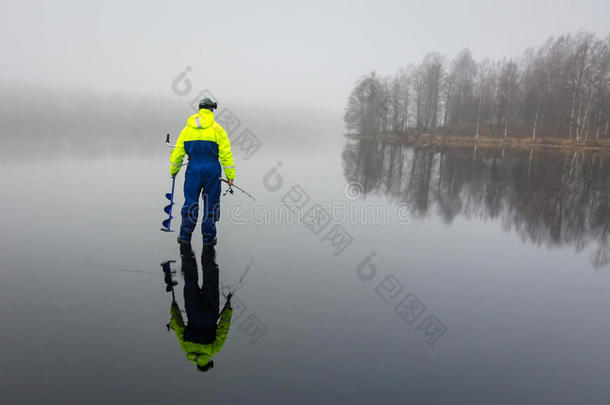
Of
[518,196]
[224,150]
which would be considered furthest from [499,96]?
[224,150]

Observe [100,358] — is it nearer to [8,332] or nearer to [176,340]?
[176,340]

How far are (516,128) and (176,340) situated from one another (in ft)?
193

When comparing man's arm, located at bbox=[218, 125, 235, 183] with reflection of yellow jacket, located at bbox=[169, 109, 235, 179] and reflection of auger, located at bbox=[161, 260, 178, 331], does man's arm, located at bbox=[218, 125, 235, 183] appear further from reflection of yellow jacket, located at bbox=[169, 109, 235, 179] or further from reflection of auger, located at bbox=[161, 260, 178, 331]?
reflection of auger, located at bbox=[161, 260, 178, 331]

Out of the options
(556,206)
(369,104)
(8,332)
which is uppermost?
(369,104)

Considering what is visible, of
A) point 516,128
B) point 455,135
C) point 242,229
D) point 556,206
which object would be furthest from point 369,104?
point 242,229

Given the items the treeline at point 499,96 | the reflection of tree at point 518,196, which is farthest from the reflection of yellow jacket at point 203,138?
the treeline at point 499,96

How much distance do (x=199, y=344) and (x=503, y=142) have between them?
2001 inches

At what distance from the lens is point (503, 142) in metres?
47.2

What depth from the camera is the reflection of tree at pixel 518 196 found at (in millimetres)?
8375

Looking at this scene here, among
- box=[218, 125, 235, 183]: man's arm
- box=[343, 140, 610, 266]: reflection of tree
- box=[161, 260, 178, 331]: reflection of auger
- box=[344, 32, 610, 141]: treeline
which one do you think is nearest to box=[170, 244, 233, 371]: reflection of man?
box=[161, 260, 178, 331]: reflection of auger

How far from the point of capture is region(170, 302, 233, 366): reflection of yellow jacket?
338 centimetres

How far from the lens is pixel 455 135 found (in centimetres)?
5512

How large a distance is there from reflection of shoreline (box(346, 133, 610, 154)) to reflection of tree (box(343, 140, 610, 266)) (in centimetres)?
2524

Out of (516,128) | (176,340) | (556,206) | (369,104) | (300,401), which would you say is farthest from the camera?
(369,104)
